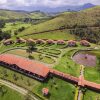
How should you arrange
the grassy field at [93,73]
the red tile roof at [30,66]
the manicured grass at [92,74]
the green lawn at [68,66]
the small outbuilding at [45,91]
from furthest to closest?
1. the green lawn at [68,66]
2. the red tile roof at [30,66]
3. the grassy field at [93,73]
4. the manicured grass at [92,74]
5. the small outbuilding at [45,91]

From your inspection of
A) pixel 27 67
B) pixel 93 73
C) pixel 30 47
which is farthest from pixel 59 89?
pixel 30 47

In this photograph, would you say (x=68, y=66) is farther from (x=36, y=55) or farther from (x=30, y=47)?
(x=30, y=47)

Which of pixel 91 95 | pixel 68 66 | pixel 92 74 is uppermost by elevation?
pixel 68 66

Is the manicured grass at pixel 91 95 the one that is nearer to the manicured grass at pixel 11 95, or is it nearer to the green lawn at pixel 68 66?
the green lawn at pixel 68 66

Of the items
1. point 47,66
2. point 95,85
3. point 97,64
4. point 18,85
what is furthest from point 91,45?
point 18,85

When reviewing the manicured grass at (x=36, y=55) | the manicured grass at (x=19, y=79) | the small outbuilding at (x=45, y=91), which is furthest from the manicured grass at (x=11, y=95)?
the manicured grass at (x=36, y=55)

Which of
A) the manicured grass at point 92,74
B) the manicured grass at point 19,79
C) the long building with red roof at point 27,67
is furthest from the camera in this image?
the long building with red roof at point 27,67

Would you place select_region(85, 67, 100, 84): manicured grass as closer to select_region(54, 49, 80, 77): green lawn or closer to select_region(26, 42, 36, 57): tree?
select_region(54, 49, 80, 77): green lawn

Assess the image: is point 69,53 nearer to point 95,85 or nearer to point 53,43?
point 53,43
